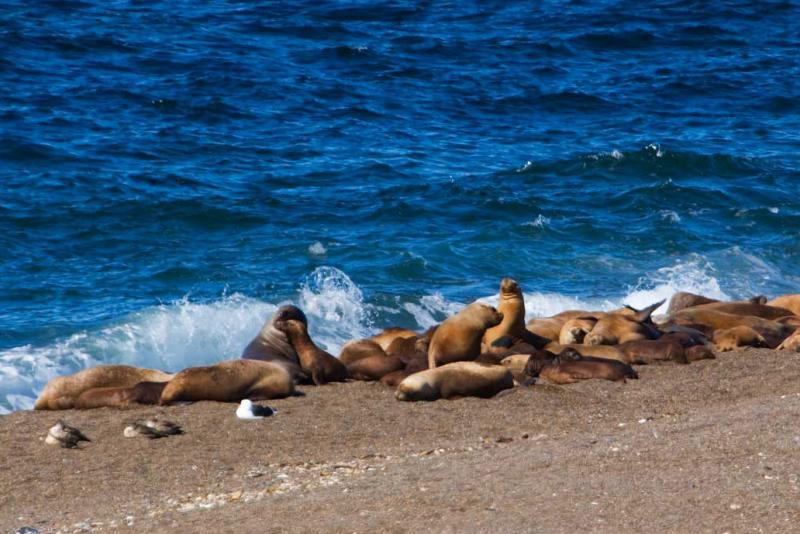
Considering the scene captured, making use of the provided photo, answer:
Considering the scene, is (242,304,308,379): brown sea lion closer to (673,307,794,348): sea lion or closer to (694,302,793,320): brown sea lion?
(673,307,794,348): sea lion

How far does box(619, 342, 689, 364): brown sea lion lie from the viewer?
11164mm

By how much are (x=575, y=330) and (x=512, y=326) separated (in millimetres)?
651

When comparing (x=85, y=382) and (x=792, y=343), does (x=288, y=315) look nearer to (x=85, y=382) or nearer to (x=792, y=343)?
(x=85, y=382)

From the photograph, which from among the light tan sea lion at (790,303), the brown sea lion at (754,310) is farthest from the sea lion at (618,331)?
the light tan sea lion at (790,303)

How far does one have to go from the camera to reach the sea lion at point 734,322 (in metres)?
12.0

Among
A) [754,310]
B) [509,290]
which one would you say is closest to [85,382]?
[509,290]

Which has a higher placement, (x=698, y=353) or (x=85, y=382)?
(x=85, y=382)

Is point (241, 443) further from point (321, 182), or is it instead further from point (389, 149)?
point (389, 149)

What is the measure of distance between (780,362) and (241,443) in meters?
4.80

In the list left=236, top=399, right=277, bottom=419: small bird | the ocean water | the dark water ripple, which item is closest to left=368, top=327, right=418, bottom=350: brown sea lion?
the ocean water

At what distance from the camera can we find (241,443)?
8.67 metres

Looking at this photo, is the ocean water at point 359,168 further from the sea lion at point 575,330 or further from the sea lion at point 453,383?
the sea lion at point 453,383

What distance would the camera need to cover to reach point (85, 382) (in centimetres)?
1012

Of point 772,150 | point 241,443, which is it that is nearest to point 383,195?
point 772,150
